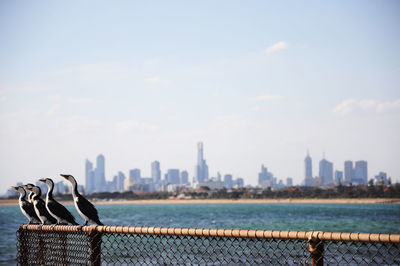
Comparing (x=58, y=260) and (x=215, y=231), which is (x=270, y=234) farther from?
(x=58, y=260)

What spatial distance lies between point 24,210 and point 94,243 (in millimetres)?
3656

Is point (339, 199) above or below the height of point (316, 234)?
below

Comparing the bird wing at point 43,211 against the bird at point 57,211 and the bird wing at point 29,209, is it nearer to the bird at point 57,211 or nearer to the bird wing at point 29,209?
the bird at point 57,211

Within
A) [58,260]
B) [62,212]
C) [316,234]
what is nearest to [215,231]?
[316,234]

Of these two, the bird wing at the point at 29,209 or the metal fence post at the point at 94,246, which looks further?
the bird wing at the point at 29,209

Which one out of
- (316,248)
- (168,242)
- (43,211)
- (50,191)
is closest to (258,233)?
(316,248)

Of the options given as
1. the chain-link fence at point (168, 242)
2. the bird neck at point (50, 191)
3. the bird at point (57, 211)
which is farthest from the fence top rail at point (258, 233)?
the bird neck at point (50, 191)

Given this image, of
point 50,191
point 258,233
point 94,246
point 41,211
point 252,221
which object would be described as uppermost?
point 50,191

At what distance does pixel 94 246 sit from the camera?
4.74m

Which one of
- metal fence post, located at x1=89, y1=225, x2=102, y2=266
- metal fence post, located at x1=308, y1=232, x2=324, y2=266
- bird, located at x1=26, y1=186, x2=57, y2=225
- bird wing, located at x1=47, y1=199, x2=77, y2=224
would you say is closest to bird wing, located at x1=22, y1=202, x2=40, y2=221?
bird, located at x1=26, y1=186, x2=57, y2=225

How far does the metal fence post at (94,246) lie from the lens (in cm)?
467

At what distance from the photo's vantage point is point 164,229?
437 cm

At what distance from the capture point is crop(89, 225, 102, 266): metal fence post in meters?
4.67

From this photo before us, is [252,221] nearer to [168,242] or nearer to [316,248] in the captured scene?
[168,242]
